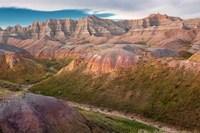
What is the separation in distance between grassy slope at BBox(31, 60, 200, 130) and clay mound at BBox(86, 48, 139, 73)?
3362 mm

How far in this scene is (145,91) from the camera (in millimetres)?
75938

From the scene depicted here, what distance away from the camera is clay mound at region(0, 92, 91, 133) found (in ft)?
94.7

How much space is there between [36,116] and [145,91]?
4913 centimetres

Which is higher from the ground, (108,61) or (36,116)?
(36,116)

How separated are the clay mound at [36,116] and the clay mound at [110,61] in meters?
57.9

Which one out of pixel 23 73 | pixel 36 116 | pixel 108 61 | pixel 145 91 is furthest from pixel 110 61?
pixel 36 116

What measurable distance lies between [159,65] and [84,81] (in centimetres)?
2246

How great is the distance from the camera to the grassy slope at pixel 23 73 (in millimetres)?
125238

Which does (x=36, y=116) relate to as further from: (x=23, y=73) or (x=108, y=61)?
(x=23, y=73)

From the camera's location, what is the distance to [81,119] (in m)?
36.0

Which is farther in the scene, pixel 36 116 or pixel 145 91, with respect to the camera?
pixel 145 91

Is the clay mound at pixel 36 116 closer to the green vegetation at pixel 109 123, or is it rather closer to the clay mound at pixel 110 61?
the green vegetation at pixel 109 123

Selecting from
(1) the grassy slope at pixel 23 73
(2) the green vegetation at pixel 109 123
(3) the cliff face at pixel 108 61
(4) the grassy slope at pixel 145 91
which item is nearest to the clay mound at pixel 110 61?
(3) the cliff face at pixel 108 61

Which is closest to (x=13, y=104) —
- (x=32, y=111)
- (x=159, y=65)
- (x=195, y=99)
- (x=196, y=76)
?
(x=32, y=111)
